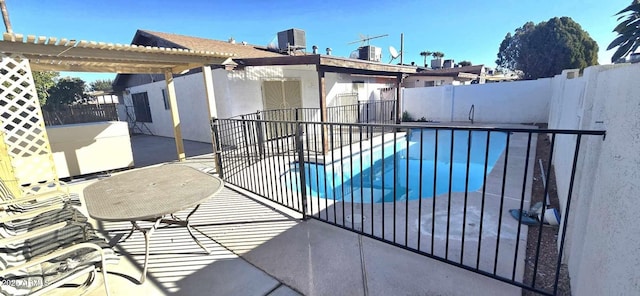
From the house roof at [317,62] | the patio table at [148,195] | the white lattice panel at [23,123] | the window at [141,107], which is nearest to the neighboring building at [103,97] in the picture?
the window at [141,107]

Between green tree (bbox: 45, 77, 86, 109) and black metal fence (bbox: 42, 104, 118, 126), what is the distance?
8.85 feet

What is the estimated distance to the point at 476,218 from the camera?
322cm

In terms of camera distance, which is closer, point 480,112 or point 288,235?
point 288,235

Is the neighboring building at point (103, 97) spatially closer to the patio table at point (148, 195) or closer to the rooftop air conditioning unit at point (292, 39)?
the rooftop air conditioning unit at point (292, 39)

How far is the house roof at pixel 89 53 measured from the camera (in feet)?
11.1

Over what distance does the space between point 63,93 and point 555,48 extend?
31583mm

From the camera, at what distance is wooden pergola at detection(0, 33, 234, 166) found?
134 inches

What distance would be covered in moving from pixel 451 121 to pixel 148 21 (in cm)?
1466

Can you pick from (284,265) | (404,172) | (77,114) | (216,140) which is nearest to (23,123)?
(216,140)

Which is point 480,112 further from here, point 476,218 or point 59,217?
point 59,217

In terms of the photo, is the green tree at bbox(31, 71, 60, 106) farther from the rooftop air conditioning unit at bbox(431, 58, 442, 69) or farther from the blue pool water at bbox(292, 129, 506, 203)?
the rooftop air conditioning unit at bbox(431, 58, 442, 69)

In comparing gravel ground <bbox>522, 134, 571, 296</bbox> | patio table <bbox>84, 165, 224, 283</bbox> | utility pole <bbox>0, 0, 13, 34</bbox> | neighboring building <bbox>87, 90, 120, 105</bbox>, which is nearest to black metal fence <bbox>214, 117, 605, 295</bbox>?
gravel ground <bbox>522, 134, 571, 296</bbox>

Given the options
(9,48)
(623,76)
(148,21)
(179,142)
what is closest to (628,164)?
(623,76)

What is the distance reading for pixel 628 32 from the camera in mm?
3211
